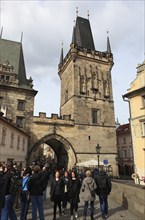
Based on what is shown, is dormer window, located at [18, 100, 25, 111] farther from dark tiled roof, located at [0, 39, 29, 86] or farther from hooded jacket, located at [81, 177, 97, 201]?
hooded jacket, located at [81, 177, 97, 201]

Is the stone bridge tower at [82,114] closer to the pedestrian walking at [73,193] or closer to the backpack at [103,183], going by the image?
the pedestrian walking at [73,193]

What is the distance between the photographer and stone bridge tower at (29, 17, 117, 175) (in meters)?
22.1

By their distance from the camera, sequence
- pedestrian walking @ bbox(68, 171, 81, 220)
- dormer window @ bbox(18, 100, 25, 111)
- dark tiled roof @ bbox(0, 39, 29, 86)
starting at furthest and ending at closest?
1. dark tiled roof @ bbox(0, 39, 29, 86)
2. dormer window @ bbox(18, 100, 25, 111)
3. pedestrian walking @ bbox(68, 171, 81, 220)

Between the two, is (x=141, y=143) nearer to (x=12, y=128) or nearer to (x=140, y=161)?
(x=140, y=161)

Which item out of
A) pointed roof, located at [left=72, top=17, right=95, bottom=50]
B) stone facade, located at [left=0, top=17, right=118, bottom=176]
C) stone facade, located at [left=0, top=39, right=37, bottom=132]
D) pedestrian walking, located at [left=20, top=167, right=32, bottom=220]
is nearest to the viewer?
pedestrian walking, located at [left=20, top=167, right=32, bottom=220]

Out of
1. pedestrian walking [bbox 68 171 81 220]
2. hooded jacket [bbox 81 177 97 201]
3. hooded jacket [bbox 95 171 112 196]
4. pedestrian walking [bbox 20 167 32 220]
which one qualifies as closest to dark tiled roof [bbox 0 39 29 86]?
pedestrian walking [bbox 68 171 81 220]

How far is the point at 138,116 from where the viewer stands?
54.6 feet

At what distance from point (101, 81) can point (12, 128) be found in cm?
1621

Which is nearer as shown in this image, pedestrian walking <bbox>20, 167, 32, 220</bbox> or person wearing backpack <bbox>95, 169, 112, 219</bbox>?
pedestrian walking <bbox>20, 167, 32, 220</bbox>

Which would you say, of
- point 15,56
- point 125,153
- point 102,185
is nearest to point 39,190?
point 102,185

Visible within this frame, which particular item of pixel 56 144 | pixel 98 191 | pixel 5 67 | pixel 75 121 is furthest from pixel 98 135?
pixel 98 191

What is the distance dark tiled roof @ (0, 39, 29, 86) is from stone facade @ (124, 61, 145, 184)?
1369 cm

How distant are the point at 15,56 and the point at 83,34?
12.6 m

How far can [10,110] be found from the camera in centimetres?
2094
